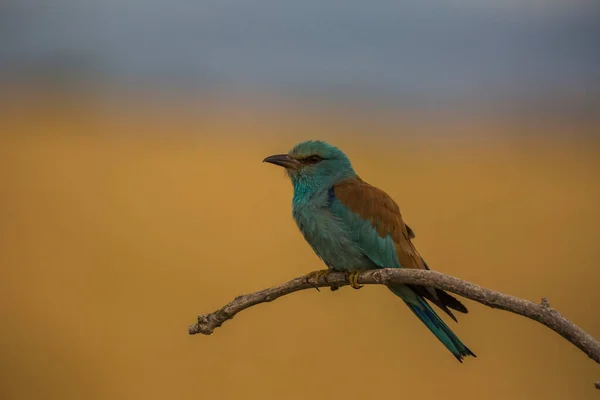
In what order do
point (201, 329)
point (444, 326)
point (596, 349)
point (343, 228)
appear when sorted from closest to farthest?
point (596, 349) < point (201, 329) < point (444, 326) < point (343, 228)

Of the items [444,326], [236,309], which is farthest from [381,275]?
[444,326]

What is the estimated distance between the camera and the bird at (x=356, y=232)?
3.25 m

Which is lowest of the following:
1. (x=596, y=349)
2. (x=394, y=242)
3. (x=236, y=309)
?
(x=596, y=349)

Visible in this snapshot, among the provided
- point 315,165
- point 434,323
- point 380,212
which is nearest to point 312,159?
point 315,165

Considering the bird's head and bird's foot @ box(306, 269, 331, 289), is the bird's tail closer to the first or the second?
bird's foot @ box(306, 269, 331, 289)

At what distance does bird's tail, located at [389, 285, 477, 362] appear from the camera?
124 inches

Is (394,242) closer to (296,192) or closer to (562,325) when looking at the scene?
(296,192)

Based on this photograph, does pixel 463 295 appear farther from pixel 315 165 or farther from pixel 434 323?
pixel 315 165

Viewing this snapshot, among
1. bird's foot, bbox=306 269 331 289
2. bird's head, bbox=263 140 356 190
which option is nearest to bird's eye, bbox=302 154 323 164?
bird's head, bbox=263 140 356 190

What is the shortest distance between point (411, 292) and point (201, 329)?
1.02m

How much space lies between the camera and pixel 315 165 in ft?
12.0

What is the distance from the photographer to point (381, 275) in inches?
102

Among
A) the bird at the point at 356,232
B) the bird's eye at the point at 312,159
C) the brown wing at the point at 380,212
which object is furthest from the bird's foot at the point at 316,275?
the bird's eye at the point at 312,159

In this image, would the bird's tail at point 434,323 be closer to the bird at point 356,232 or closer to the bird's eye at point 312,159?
the bird at point 356,232
